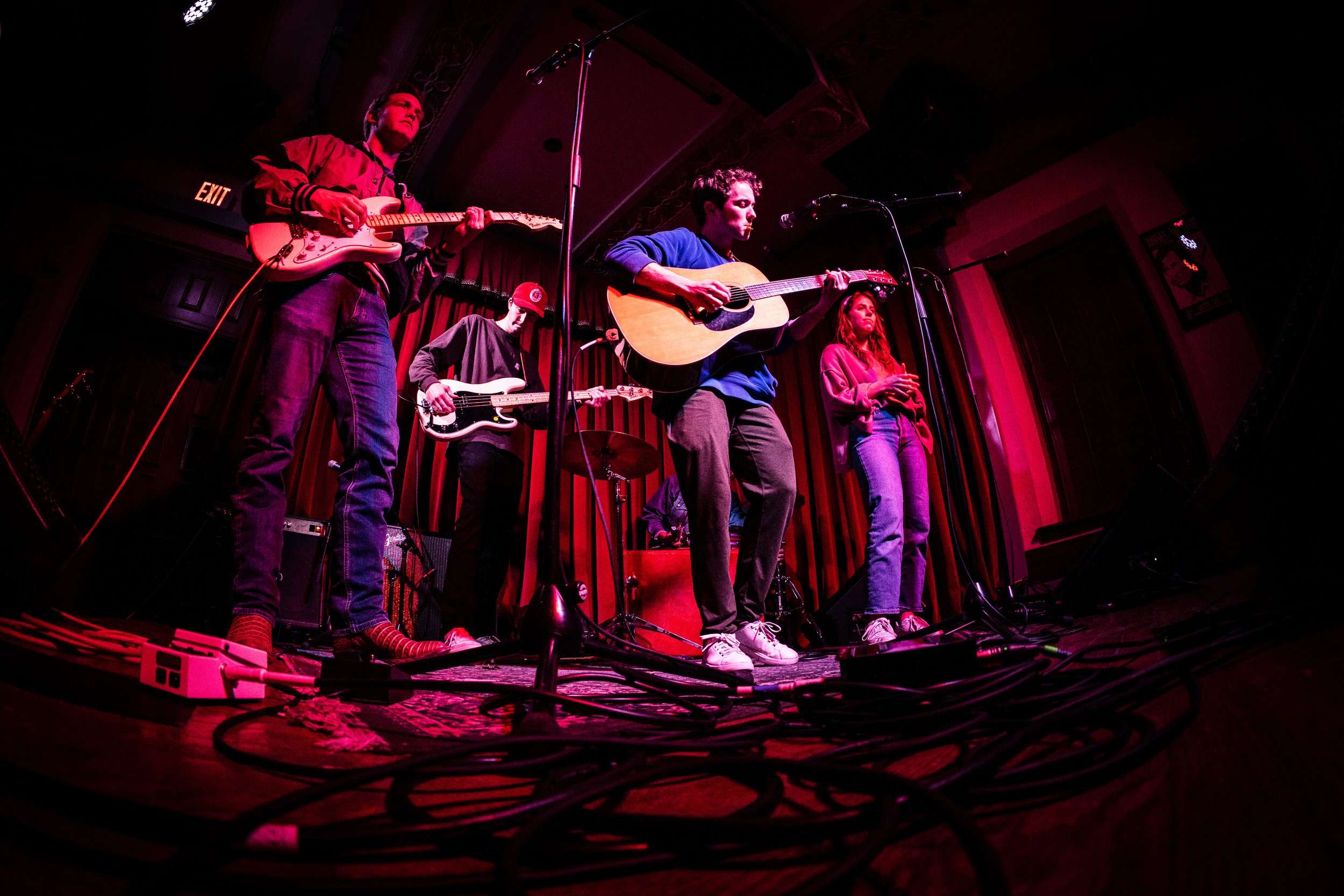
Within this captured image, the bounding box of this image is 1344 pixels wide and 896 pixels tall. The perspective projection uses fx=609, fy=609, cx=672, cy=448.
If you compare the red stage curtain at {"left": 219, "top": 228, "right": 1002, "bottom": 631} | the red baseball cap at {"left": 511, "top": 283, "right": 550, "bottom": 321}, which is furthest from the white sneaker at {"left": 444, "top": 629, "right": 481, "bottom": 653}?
the red baseball cap at {"left": 511, "top": 283, "right": 550, "bottom": 321}

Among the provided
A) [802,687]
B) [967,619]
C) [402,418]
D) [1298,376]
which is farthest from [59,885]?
[402,418]

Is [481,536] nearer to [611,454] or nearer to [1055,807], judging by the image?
[611,454]

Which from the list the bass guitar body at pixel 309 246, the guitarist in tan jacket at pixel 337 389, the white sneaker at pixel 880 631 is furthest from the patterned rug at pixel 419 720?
the white sneaker at pixel 880 631

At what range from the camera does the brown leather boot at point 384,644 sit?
1.59 m

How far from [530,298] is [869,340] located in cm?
230

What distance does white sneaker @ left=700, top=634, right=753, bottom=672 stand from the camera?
170 centimetres

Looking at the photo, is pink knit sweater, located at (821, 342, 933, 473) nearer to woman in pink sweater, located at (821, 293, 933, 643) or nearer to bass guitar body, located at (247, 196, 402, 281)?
woman in pink sweater, located at (821, 293, 933, 643)

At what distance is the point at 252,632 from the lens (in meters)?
1.45

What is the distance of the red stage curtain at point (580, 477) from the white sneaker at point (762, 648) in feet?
7.58

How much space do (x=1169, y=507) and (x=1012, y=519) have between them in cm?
211

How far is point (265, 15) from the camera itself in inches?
165

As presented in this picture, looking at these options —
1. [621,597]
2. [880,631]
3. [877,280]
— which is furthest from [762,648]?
[877,280]

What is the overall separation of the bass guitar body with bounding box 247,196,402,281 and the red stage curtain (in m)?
1.91

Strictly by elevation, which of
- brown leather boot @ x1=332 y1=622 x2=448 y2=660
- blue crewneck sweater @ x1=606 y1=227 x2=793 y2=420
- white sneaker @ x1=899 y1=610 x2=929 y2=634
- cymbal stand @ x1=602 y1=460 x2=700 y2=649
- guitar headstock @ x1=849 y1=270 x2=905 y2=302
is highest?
guitar headstock @ x1=849 y1=270 x2=905 y2=302
